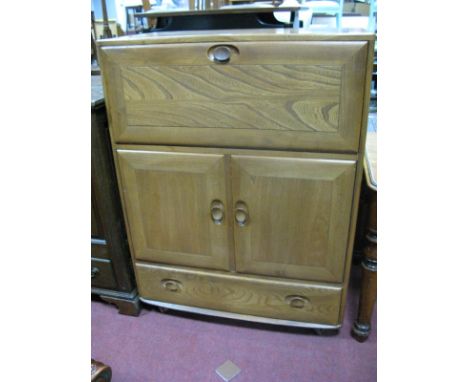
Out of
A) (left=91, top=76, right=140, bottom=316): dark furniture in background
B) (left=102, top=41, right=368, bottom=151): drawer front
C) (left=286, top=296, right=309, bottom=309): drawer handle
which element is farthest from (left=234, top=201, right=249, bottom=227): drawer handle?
(left=91, top=76, right=140, bottom=316): dark furniture in background

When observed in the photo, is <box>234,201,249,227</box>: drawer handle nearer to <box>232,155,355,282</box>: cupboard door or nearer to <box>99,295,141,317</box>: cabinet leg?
<box>232,155,355,282</box>: cupboard door

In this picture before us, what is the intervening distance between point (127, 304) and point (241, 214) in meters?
0.57

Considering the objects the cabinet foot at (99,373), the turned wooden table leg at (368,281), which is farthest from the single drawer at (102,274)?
the turned wooden table leg at (368,281)

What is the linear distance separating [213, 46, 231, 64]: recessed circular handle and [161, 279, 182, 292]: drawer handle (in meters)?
0.69

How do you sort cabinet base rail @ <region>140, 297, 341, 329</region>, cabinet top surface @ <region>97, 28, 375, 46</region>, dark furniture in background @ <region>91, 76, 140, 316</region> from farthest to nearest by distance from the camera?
cabinet base rail @ <region>140, 297, 341, 329</region> → dark furniture in background @ <region>91, 76, 140, 316</region> → cabinet top surface @ <region>97, 28, 375, 46</region>

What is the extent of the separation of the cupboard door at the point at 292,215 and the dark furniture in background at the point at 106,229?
1.25 ft

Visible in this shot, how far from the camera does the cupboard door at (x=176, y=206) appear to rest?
95 cm

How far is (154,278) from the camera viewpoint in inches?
45.1

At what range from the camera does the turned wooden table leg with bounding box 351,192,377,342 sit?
94cm

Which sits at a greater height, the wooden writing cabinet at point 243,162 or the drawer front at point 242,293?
the wooden writing cabinet at point 243,162

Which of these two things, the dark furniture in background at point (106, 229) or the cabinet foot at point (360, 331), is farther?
the cabinet foot at point (360, 331)

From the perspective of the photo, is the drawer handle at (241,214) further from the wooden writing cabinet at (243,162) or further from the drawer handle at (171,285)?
the drawer handle at (171,285)

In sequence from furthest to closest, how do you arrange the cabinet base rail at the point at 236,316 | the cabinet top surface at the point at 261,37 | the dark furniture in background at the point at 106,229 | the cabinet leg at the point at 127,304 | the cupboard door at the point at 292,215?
the cabinet leg at the point at 127,304 < the cabinet base rail at the point at 236,316 < the dark furniture in background at the point at 106,229 < the cupboard door at the point at 292,215 < the cabinet top surface at the point at 261,37

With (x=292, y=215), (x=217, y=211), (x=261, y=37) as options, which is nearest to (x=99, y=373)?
(x=217, y=211)
